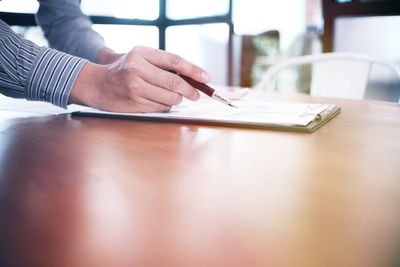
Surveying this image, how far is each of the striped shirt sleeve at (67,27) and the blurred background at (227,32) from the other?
1.92 meters

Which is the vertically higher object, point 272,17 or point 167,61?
point 272,17

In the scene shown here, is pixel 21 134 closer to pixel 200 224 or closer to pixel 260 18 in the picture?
pixel 200 224

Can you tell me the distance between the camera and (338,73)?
64.1 inches

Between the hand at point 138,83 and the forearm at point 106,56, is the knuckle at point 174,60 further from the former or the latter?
the forearm at point 106,56

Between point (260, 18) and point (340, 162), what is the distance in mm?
4061

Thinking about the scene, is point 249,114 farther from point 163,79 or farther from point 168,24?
point 168,24

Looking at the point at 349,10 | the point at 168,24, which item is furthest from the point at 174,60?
the point at 168,24

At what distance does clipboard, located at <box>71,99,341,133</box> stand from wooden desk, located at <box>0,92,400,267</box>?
0.19 ft

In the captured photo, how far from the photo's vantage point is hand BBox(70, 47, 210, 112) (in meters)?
0.72

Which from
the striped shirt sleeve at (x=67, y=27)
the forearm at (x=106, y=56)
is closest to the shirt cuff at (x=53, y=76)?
the forearm at (x=106, y=56)

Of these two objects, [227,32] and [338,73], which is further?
[227,32]

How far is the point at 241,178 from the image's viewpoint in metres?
0.38

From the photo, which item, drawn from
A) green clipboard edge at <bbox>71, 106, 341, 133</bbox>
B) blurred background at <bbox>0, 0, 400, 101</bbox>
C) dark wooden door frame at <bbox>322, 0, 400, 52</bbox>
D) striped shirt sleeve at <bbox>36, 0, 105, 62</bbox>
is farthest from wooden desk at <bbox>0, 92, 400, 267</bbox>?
blurred background at <bbox>0, 0, 400, 101</bbox>

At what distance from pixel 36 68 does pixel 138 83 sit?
187mm
